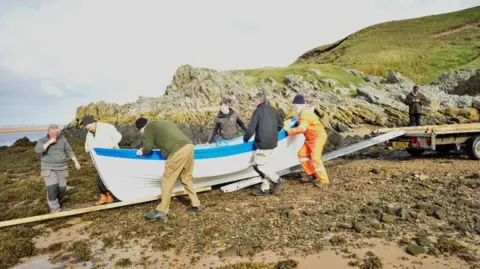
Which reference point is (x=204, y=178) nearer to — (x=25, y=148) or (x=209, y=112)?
(x=25, y=148)

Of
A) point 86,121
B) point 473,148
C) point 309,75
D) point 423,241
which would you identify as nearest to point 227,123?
point 86,121

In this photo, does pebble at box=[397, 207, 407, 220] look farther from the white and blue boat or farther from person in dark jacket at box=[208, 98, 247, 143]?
person in dark jacket at box=[208, 98, 247, 143]

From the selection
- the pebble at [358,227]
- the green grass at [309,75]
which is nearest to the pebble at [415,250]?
the pebble at [358,227]

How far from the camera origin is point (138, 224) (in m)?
7.31

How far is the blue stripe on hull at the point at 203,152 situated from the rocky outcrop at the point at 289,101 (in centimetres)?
1557

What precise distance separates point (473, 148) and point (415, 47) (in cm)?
6063

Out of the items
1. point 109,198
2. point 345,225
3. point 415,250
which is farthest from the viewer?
point 109,198

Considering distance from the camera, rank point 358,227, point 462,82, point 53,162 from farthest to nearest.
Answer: point 462,82, point 53,162, point 358,227

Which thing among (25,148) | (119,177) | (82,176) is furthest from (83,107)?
(119,177)

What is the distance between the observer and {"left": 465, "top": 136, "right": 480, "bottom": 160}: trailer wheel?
10.7m

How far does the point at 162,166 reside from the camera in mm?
8305

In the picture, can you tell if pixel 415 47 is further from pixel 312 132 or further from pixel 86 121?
pixel 86 121

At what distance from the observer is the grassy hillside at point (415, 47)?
169ft

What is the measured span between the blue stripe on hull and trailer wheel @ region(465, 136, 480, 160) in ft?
19.3
